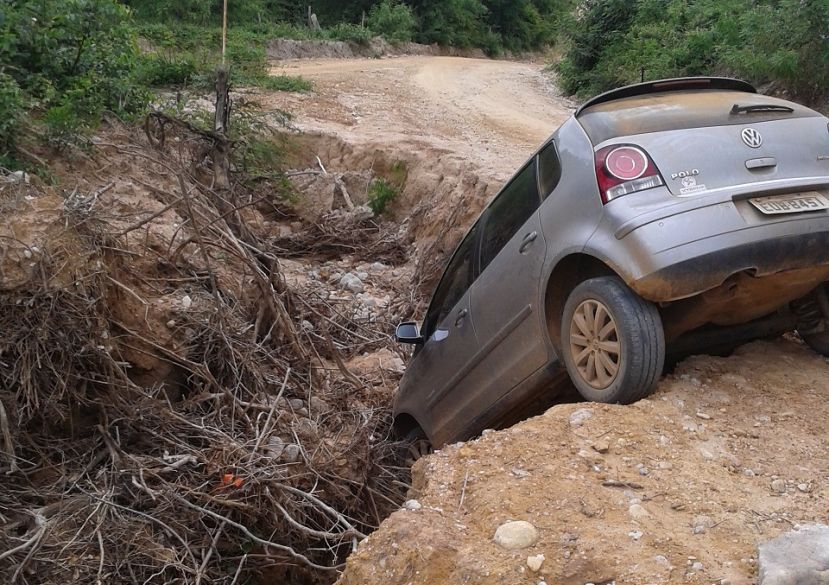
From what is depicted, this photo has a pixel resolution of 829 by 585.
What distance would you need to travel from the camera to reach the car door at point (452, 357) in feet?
16.1

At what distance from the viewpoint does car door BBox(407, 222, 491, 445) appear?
489cm

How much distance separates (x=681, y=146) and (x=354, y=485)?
117 inches

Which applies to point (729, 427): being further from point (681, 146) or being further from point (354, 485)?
point (354, 485)

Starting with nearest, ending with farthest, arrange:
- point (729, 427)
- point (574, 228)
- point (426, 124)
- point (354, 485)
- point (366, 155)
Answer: point (729, 427)
point (574, 228)
point (354, 485)
point (366, 155)
point (426, 124)

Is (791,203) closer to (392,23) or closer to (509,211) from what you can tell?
(509,211)

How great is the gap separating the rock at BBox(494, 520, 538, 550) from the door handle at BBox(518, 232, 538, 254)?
1668mm

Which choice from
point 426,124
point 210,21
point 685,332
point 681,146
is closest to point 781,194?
point 681,146

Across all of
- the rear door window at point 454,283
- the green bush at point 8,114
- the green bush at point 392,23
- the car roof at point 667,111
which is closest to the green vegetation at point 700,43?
the car roof at point 667,111

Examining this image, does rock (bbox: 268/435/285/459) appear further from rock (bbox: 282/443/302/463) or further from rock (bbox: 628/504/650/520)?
rock (bbox: 628/504/650/520)

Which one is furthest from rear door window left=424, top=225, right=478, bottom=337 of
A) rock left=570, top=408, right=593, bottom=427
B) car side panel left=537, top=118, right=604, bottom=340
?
rock left=570, top=408, right=593, bottom=427

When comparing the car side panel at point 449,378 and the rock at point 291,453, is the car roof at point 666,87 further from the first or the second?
the rock at point 291,453

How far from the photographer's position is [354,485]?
17.7ft

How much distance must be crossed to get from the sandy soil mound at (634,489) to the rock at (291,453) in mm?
1424

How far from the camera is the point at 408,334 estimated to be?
5.44 metres
